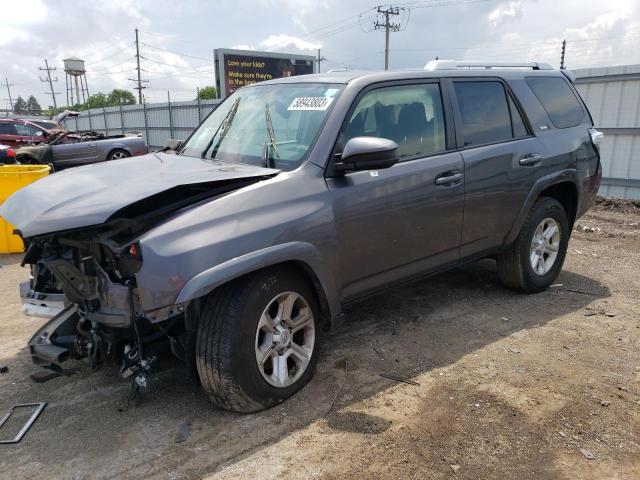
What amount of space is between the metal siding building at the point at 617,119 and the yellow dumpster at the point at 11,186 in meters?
10.00

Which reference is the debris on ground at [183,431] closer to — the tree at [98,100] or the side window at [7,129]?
the side window at [7,129]

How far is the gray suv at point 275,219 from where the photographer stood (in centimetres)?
273

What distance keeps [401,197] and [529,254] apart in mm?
1840

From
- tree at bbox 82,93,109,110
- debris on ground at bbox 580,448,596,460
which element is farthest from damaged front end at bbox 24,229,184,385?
tree at bbox 82,93,109,110

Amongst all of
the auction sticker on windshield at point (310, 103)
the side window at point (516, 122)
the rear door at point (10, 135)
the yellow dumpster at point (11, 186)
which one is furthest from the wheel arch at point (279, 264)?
the rear door at point (10, 135)

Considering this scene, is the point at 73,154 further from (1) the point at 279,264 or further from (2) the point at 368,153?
(2) the point at 368,153

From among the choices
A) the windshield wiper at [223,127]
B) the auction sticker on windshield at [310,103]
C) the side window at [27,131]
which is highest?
the auction sticker on windshield at [310,103]

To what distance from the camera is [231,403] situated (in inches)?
115

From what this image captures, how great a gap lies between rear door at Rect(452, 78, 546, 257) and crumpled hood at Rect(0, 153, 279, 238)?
1.73m

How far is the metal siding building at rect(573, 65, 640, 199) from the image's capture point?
10.1 meters

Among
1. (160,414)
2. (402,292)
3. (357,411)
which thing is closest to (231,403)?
(160,414)

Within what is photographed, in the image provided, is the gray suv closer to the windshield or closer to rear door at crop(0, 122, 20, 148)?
the windshield

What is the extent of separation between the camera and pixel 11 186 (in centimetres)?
696

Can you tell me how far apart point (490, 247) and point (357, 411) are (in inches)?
80.9
